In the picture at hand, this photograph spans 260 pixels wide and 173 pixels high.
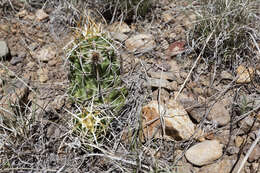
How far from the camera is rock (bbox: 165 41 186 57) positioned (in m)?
1.89

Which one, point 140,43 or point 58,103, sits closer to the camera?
point 58,103

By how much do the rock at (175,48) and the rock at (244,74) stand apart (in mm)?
380

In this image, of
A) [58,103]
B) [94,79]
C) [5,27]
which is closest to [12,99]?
[58,103]

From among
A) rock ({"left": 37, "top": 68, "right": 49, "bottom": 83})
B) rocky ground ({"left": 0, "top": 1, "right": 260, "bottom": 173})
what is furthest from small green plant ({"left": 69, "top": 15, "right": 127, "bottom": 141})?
rock ({"left": 37, "top": 68, "right": 49, "bottom": 83})

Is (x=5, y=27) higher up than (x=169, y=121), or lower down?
higher up

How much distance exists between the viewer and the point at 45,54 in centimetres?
196

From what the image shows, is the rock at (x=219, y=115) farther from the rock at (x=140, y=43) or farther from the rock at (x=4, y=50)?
the rock at (x=4, y=50)

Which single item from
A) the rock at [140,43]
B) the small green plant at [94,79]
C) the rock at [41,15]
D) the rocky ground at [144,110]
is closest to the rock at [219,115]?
the rocky ground at [144,110]

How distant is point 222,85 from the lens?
66.9 inches

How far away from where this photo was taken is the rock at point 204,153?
1364mm

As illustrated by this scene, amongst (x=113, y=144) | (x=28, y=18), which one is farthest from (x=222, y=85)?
(x=28, y=18)

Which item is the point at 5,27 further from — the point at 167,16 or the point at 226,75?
the point at 226,75

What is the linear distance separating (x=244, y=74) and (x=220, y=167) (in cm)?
62

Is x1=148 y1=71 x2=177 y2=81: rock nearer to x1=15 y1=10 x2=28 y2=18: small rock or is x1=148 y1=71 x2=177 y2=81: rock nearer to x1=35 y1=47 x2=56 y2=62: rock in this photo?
x1=35 y1=47 x2=56 y2=62: rock
